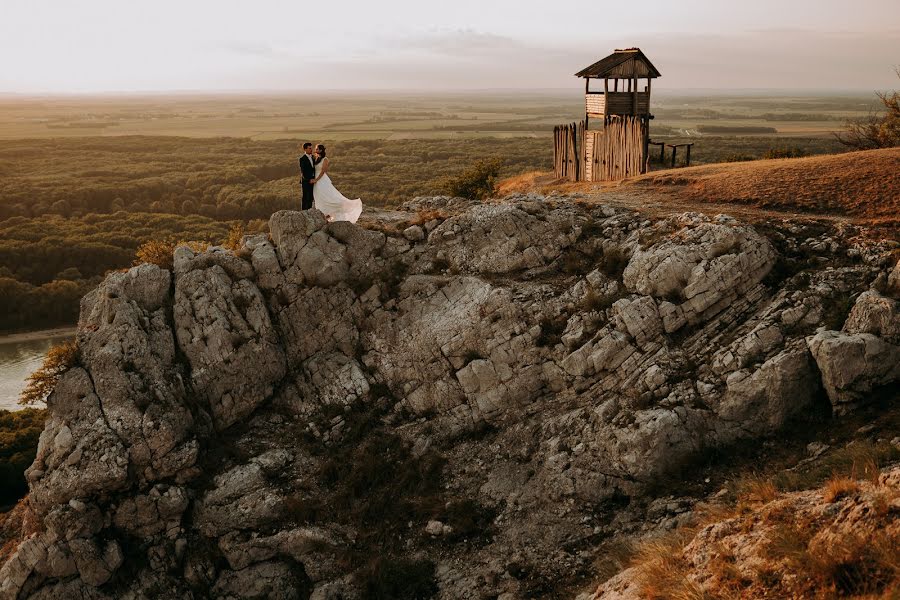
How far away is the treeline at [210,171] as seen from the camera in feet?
219

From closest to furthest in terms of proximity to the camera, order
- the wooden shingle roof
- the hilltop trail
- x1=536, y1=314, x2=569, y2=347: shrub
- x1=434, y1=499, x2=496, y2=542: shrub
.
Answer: x1=434, y1=499, x2=496, y2=542: shrub, x1=536, y1=314, x2=569, y2=347: shrub, the hilltop trail, the wooden shingle roof

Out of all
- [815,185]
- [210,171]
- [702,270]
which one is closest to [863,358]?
[702,270]

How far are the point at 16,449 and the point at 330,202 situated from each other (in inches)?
640

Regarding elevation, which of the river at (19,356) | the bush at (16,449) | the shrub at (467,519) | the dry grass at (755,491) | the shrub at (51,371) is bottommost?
the river at (19,356)

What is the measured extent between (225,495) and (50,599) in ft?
11.9

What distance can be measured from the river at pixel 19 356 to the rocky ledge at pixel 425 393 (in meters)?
22.9

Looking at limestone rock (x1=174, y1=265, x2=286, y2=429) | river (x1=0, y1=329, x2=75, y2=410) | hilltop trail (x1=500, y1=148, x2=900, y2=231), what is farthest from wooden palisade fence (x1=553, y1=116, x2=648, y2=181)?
river (x1=0, y1=329, x2=75, y2=410)

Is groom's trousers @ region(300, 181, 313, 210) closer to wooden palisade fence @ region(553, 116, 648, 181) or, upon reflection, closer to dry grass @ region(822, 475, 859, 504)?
wooden palisade fence @ region(553, 116, 648, 181)

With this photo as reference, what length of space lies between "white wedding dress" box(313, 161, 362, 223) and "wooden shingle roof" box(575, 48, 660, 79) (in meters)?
14.6

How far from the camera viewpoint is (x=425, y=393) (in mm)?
14820

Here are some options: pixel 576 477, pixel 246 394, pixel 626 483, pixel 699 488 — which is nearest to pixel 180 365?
pixel 246 394

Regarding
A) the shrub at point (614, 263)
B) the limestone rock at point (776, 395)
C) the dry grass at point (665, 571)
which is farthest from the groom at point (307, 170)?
the dry grass at point (665, 571)

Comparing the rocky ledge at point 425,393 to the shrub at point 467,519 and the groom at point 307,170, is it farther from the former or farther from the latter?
the groom at point 307,170

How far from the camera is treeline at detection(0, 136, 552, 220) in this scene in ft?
219
